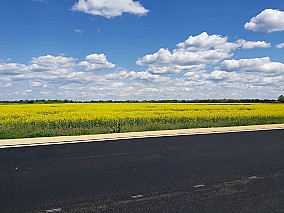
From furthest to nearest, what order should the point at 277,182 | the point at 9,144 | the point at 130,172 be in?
1. the point at 9,144
2. the point at 130,172
3. the point at 277,182

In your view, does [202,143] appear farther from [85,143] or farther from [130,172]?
[130,172]

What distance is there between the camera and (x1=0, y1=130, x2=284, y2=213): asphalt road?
5051mm

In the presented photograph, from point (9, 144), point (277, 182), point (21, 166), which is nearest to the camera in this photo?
point (277, 182)

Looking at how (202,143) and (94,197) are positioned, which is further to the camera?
(202,143)

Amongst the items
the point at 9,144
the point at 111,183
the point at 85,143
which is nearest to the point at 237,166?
the point at 111,183

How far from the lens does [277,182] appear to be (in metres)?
6.36

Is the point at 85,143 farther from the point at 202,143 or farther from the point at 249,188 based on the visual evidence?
the point at 249,188

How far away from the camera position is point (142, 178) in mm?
6586

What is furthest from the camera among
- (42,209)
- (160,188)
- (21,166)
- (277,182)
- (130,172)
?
(21,166)

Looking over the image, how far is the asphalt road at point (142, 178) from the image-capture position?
5.05 metres

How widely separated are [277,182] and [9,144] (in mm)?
8415

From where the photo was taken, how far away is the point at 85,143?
37.3 feet

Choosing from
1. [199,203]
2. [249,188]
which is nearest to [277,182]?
[249,188]

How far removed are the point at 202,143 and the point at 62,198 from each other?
275 inches
